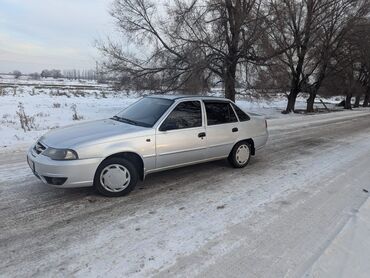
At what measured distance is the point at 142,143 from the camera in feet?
18.0

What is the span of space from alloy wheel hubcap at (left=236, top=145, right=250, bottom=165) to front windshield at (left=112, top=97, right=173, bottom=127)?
1.90 m

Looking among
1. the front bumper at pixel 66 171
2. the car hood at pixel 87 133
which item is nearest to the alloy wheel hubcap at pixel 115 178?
the front bumper at pixel 66 171

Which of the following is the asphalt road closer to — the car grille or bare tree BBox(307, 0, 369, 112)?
the car grille

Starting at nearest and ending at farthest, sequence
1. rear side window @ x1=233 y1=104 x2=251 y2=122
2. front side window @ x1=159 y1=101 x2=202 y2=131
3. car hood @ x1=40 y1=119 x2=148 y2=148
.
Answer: car hood @ x1=40 y1=119 x2=148 y2=148 < front side window @ x1=159 y1=101 x2=202 y2=131 < rear side window @ x1=233 y1=104 x2=251 y2=122

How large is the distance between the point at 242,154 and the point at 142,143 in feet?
8.56

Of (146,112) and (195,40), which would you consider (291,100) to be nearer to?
(195,40)

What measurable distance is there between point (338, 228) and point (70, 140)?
386 centimetres

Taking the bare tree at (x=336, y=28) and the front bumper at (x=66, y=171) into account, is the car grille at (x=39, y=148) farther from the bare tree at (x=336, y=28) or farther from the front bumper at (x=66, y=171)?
the bare tree at (x=336, y=28)

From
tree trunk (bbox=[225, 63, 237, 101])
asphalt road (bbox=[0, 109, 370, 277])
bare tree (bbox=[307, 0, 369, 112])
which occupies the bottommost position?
asphalt road (bbox=[0, 109, 370, 277])

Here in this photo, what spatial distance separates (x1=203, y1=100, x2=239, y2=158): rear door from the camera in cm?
657

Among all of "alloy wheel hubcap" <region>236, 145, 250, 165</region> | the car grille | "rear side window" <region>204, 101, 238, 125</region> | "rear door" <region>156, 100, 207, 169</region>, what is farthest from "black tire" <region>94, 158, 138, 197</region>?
"alloy wheel hubcap" <region>236, 145, 250, 165</region>

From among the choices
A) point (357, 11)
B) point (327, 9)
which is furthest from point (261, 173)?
point (357, 11)

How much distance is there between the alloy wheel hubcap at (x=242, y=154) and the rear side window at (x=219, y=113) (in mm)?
611

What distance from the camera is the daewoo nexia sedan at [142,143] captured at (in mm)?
4969
